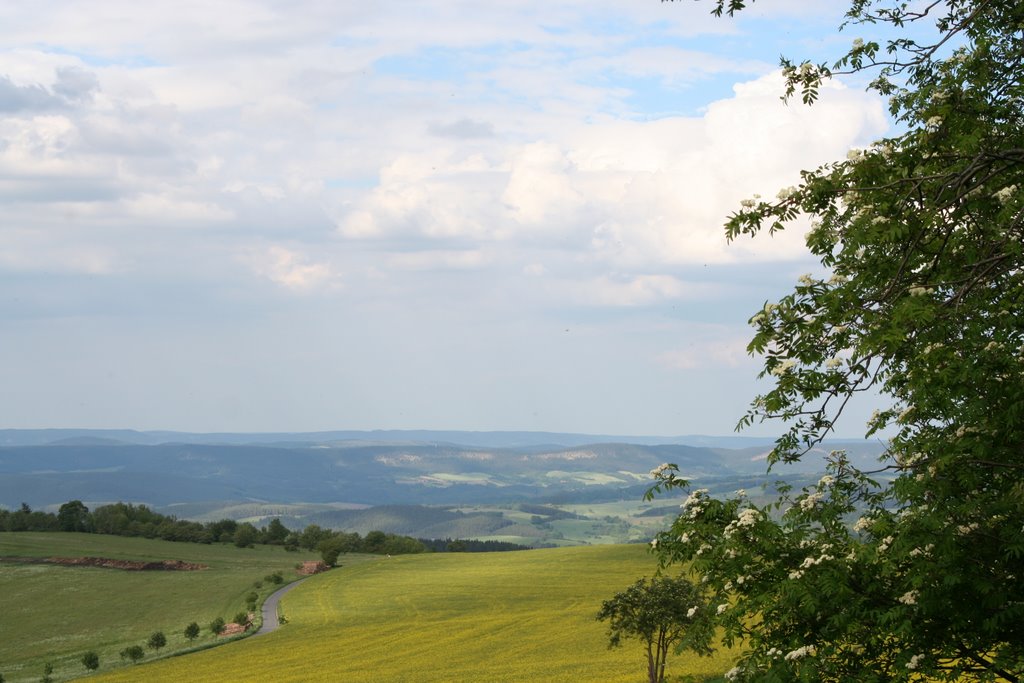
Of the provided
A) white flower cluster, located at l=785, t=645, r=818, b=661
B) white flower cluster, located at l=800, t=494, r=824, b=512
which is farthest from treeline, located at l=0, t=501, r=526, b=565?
white flower cluster, located at l=785, t=645, r=818, b=661

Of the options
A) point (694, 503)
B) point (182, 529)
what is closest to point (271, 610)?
point (182, 529)

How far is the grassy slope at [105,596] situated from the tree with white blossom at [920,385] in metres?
71.9

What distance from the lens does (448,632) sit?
7956 cm

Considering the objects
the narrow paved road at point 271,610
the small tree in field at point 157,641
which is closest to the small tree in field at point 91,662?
the small tree in field at point 157,641

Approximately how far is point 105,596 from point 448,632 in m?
62.6

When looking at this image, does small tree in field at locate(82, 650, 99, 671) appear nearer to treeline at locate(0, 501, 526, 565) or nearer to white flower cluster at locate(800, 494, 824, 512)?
white flower cluster at locate(800, 494, 824, 512)

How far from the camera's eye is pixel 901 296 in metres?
12.5

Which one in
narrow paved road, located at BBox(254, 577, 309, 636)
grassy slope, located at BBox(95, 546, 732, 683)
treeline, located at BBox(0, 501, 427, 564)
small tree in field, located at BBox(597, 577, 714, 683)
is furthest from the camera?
treeline, located at BBox(0, 501, 427, 564)

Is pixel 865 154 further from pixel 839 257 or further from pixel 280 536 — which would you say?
pixel 280 536

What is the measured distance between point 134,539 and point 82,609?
6694 centimetres

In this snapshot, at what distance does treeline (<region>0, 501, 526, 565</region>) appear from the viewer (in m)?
177

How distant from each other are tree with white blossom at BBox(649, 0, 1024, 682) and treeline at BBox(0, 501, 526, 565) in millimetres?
163431

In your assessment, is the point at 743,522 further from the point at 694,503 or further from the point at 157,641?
the point at 157,641

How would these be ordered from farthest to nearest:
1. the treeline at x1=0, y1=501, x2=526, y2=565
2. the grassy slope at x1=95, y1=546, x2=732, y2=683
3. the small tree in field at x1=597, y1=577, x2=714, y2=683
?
1. the treeline at x1=0, y1=501, x2=526, y2=565
2. the grassy slope at x1=95, y1=546, x2=732, y2=683
3. the small tree in field at x1=597, y1=577, x2=714, y2=683
